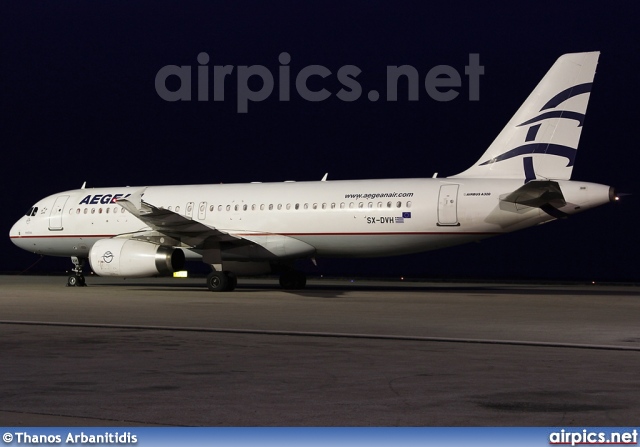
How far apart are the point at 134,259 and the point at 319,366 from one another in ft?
65.7

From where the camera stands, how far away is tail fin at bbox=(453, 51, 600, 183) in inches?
1171

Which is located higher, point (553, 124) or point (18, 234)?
point (553, 124)

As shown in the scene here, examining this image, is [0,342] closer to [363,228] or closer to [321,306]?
[321,306]

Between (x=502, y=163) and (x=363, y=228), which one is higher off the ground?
(x=502, y=163)

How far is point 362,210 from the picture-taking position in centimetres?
3148

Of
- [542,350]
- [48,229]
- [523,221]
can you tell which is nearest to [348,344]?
[542,350]

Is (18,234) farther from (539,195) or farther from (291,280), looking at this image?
(539,195)

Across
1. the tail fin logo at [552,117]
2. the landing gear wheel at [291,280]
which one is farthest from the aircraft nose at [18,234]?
the tail fin logo at [552,117]

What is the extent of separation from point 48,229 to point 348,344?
25.4 metres

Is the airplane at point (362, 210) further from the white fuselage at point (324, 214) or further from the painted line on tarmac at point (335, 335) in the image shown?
the painted line on tarmac at point (335, 335)

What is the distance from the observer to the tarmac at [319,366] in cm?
897

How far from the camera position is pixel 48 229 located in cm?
3794

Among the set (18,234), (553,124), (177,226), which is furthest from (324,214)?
(18,234)

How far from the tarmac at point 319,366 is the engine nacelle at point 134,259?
7.51 metres
